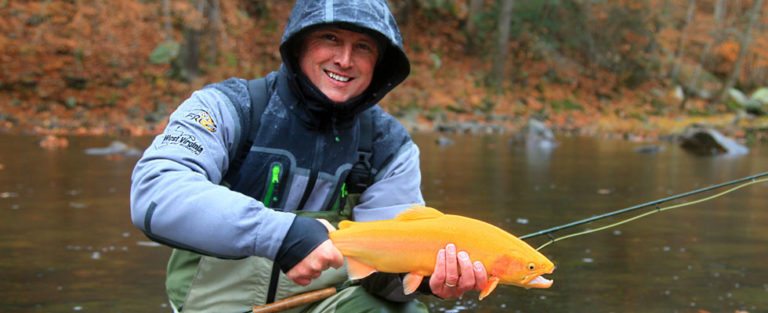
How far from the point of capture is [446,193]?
381 inches

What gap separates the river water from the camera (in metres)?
5.40

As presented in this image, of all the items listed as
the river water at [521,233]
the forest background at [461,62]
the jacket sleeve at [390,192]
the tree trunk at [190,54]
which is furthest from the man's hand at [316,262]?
the tree trunk at [190,54]

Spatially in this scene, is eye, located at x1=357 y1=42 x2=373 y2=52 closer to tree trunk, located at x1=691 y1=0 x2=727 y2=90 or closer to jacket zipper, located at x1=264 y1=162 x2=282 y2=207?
jacket zipper, located at x1=264 y1=162 x2=282 y2=207

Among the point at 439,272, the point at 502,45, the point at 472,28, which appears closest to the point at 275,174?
the point at 439,272

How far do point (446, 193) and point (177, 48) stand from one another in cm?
1421

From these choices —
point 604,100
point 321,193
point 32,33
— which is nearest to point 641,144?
point 604,100

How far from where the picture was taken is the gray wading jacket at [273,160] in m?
2.51

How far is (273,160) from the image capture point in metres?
3.01

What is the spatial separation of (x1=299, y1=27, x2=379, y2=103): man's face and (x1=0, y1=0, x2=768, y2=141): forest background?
539 inches

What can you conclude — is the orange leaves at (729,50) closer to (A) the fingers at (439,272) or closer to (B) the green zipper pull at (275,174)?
(B) the green zipper pull at (275,174)

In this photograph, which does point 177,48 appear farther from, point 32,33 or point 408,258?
point 408,258

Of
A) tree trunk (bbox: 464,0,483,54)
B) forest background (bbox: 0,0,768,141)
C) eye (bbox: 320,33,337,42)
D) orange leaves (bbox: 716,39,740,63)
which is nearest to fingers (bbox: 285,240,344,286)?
eye (bbox: 320,33,337,42)

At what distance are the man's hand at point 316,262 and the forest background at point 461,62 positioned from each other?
46.9 ft

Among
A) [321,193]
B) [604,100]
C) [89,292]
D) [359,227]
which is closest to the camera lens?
[359,227]
